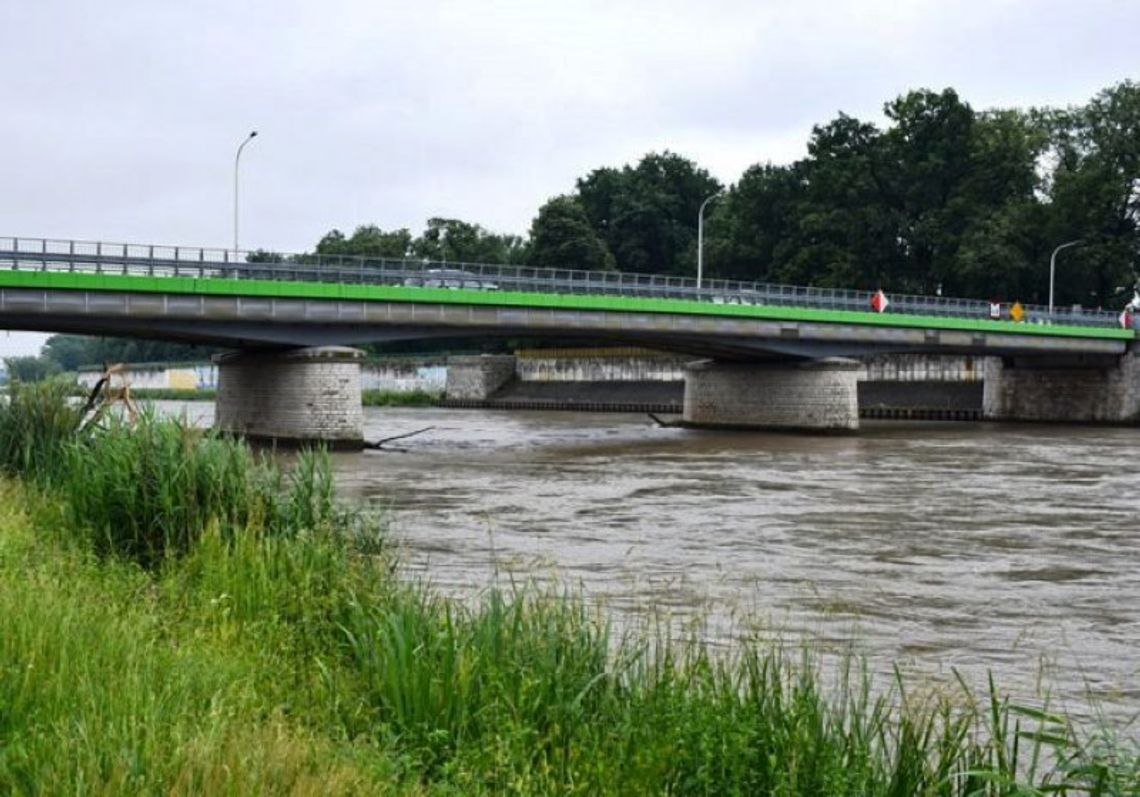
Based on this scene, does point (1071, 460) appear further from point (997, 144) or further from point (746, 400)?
point (997, 144)

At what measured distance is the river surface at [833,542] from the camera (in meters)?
13.7

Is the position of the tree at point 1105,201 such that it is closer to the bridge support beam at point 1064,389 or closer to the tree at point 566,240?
the bridge support beam at point 1064,389

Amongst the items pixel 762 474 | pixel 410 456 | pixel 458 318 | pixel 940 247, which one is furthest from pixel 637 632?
pixel 940 247

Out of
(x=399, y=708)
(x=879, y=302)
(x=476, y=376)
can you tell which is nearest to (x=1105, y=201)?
(x=879, y=302)

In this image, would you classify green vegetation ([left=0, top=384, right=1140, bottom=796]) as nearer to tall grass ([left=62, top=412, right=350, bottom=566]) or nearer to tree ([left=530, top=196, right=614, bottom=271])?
tall grass ([left=62, top=412, right=350, bottom=566])

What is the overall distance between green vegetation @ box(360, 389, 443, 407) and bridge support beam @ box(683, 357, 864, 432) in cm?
4279

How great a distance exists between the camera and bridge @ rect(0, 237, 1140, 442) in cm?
4344

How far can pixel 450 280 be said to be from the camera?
51.6 meters

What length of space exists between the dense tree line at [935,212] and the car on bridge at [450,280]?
47.3m

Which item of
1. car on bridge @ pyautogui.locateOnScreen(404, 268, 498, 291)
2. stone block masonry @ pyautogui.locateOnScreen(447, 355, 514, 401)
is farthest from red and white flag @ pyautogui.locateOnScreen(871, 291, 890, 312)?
stone block masonry @ pyautogui.locateOnScreen(447, 355, 514, 401)

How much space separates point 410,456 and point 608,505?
17.9m

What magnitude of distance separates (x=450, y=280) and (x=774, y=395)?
73.2 ft

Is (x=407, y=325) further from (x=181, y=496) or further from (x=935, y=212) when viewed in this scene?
(x=935, y=212)

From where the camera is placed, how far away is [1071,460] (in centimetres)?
4519
